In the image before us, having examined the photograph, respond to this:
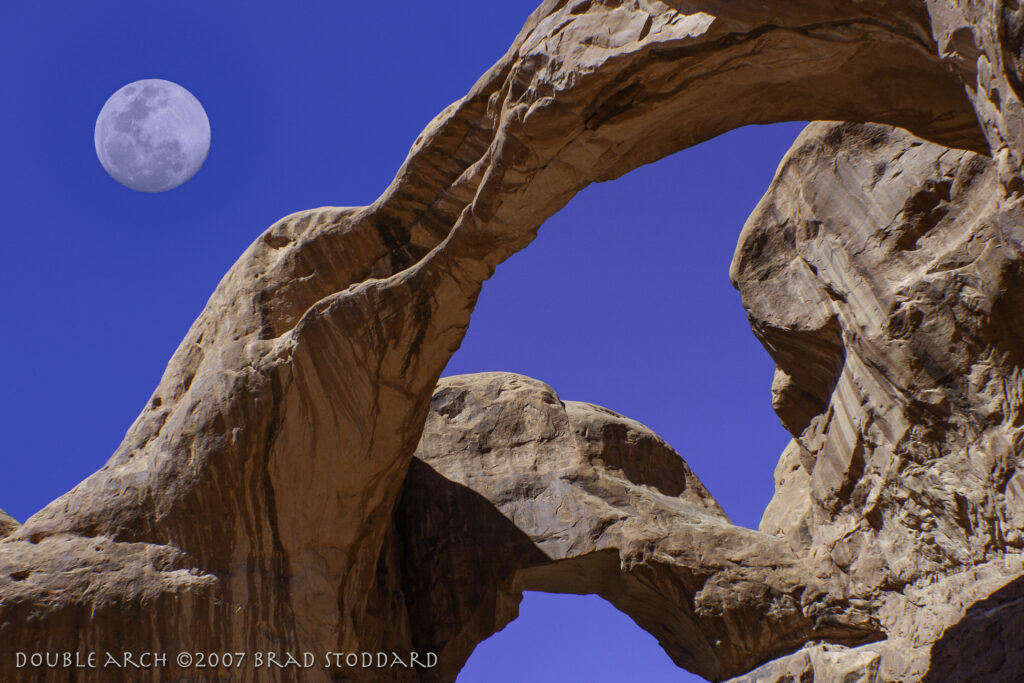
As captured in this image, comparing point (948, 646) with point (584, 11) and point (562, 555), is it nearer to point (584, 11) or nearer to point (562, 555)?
point (562, 555)

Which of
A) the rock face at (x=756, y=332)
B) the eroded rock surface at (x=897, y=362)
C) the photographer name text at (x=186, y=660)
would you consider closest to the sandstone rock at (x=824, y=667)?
the rock face at (x=756, y=332)

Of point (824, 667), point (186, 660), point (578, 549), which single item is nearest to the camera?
point (186, 660)

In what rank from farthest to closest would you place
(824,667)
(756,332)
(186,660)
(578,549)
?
(578,549)
(756,332)
(824,667)
(186,660)

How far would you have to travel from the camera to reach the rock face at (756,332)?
28.2 ft

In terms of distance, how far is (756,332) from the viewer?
12523 millimetres

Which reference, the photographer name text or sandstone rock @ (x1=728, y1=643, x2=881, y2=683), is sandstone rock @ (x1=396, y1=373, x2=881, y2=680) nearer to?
sandstone rock @ (x1=728, y1=643, x2=881, y2=683)

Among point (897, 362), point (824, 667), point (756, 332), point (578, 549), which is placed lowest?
point (824, 667)

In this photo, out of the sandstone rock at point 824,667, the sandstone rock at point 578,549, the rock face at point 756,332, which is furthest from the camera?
the sandstone rock at point 578,549

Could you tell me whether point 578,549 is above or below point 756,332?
below

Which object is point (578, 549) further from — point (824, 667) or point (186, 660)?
point (186, 660)

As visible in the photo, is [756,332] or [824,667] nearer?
[824,667]

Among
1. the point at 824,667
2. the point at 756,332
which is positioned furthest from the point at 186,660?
the point at 756,332

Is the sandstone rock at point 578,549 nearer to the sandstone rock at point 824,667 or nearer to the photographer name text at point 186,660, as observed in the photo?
the sandstone rock at point 824,667

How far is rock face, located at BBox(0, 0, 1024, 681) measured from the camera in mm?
8594
